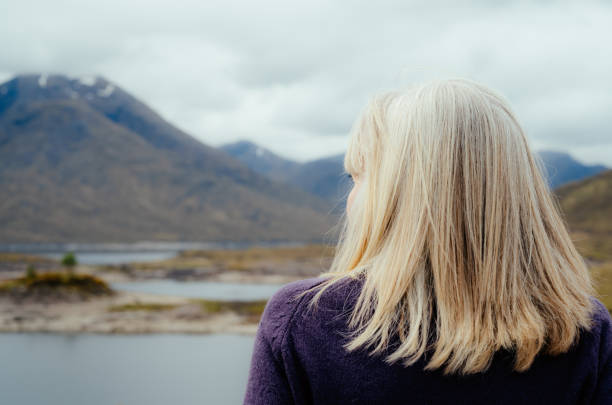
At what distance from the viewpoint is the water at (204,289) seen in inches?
2291

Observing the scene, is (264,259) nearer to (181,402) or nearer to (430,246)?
(181,402)

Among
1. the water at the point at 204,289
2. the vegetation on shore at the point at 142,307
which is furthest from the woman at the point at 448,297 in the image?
the water at the point at 204,289

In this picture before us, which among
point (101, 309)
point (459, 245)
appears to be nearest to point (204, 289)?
point (101, 309)

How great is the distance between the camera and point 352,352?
66.1 inches

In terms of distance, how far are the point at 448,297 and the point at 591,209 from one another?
546 feet

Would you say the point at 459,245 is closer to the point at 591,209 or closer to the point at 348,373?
the point at 348,373

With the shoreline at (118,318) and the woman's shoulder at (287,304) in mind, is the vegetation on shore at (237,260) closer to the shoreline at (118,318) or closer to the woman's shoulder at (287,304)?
the shoreline at (118,318)

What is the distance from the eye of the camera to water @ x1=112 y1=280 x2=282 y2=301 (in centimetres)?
5819

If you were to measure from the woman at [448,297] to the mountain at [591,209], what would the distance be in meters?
112

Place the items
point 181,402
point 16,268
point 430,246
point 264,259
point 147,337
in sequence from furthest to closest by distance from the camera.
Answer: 1. point 264,259
2. point 16,268
3. point 147,337
4. point 181,402
5. point 430,246

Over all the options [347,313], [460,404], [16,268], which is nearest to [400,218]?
[347,313]

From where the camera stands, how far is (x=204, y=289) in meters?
64.8

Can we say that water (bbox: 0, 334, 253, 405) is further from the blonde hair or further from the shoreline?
the blonde hair

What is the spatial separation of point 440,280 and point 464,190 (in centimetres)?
31
